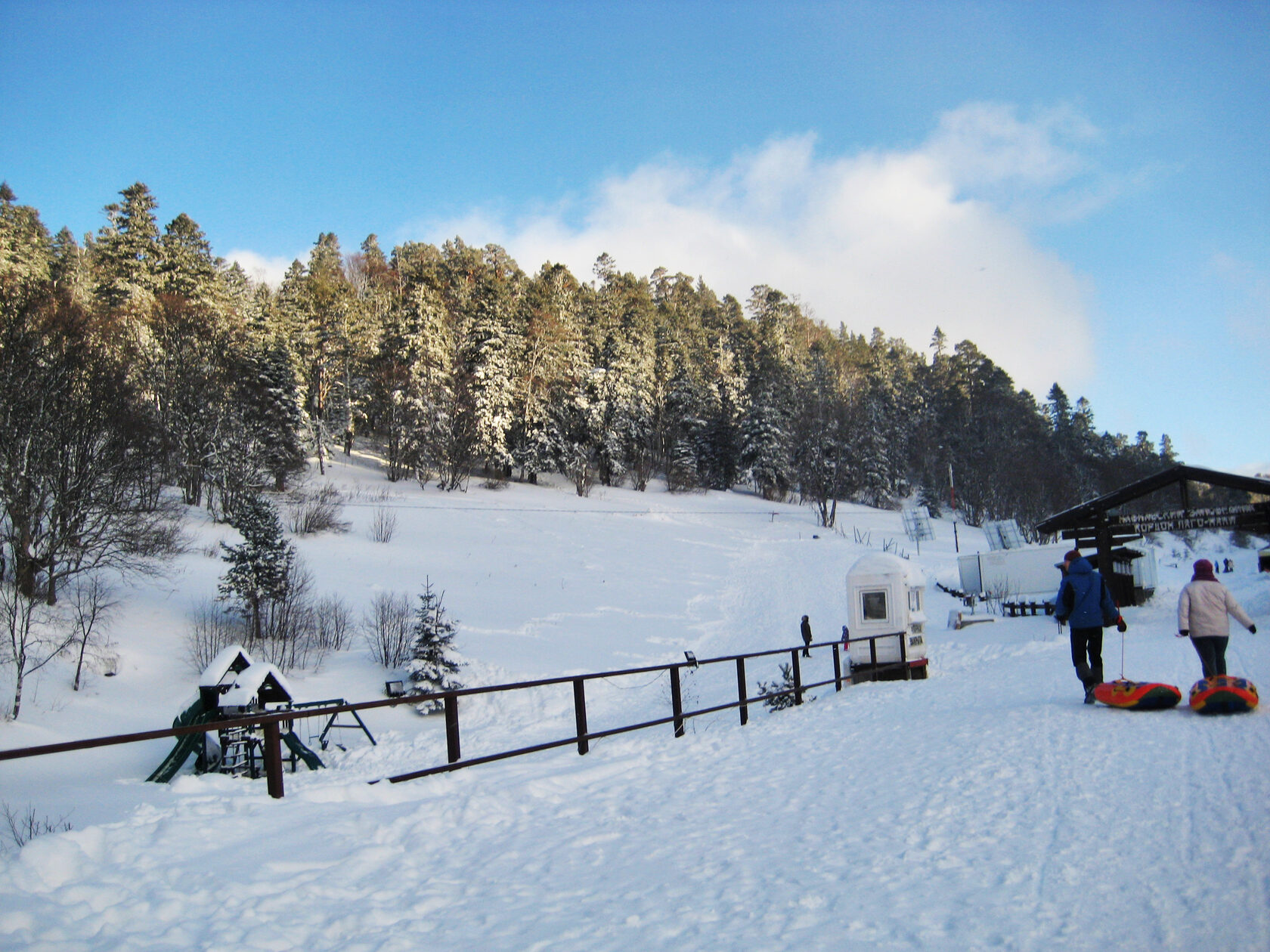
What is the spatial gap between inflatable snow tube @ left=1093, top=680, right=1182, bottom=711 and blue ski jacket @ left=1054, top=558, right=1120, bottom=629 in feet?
3.21

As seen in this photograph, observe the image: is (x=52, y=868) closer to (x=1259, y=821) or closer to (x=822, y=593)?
(x=1259, y=821)

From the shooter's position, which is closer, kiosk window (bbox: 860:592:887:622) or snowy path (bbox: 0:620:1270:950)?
snowy path (bbox: 0:620:1270:950)

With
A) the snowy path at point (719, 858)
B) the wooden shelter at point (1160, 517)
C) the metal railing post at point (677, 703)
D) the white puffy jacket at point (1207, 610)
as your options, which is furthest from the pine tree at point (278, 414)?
the white puffy jacket at point (1207, 610)

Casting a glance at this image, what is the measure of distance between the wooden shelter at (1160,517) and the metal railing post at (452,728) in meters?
22.6

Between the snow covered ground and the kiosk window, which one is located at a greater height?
the kiosk window

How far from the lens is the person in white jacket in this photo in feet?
27.7

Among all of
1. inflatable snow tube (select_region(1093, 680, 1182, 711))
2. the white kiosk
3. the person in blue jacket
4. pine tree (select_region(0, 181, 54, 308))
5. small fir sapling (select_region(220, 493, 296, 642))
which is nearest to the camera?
inflatable snow tube (select_region(1093, 680, 1182, 711))

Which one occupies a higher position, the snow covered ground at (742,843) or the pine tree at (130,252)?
the pine tree at (130,252)

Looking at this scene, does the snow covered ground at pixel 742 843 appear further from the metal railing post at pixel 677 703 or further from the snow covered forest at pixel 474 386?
the snow covered forest at pixel 474 386

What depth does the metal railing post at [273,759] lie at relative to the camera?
5.45 meters

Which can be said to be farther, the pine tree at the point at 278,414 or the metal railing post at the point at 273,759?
the pine tree at the point at 278,414

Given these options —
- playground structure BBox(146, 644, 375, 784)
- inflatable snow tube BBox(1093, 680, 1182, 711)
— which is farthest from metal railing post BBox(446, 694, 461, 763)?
inflatable snow tube BBox(1093, 680, 1182, 711)

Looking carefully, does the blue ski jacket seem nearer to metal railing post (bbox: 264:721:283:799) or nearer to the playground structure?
metal railing post (bbox: 264:721:283:799)

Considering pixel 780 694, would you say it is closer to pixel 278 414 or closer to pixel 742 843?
pixel 742 843
